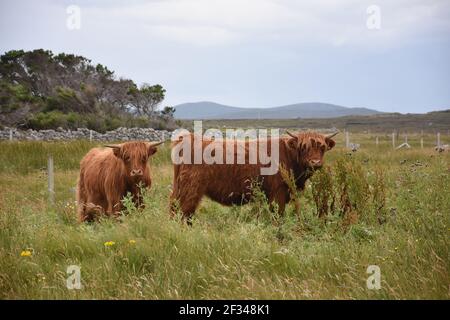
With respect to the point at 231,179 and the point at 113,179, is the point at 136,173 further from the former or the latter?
the point at 231,179

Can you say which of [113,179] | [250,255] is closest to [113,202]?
[113,179]

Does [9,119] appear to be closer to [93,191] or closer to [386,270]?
[93,191]

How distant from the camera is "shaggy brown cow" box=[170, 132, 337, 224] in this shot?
720 cm

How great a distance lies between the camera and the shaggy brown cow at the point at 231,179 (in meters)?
7.20

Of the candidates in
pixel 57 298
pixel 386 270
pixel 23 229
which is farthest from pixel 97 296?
pixel 386 270

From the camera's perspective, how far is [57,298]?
4.01m

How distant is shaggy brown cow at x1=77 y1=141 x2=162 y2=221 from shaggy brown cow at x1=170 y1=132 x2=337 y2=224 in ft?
1.58

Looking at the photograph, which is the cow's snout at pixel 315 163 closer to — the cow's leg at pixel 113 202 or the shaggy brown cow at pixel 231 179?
the shaggy brown cow at pixel 231 179

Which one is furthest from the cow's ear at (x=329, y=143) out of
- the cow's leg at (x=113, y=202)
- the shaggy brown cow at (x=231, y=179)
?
the cow's leg at (x=113, y=202)

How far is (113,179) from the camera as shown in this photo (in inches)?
284

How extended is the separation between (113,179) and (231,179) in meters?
1.56

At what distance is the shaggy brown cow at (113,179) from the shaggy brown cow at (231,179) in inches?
19.0
